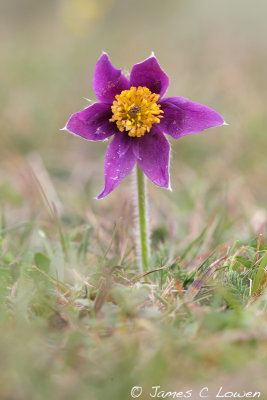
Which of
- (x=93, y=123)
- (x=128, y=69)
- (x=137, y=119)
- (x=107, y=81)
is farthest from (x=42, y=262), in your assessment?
(x=128, y=69)

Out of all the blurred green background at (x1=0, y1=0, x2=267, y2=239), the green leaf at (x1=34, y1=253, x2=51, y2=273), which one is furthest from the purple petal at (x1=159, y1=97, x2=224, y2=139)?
the green leaf at (x1=34, y1=253, x2=51, y2=273)

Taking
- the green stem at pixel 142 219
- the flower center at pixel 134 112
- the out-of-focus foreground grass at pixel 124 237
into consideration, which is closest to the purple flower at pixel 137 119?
the flower center at pixel 134 112

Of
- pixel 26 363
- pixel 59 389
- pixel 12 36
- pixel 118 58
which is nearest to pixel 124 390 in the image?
pixel 59 389

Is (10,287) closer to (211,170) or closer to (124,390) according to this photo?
(124,390)

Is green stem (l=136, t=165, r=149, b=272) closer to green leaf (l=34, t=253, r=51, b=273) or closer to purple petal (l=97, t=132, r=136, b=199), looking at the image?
purple petal (l=97, t=132, r=136, b=199)

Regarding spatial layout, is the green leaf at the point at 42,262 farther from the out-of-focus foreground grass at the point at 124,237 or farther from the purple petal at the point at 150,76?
the purple petal at the point at 150,76

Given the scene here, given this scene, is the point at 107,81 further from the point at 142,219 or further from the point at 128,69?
the point at 128,69
